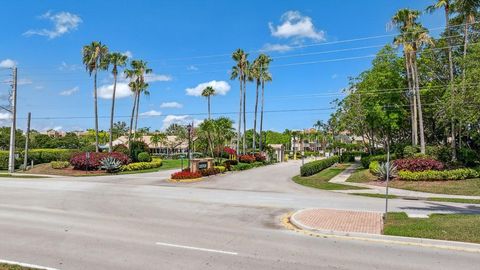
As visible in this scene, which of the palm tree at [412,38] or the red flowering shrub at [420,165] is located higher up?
the palm tree at [412,38]

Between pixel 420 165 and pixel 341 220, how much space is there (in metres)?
18.6

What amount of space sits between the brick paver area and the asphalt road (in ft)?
3.20

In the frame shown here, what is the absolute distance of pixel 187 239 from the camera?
1124 cm

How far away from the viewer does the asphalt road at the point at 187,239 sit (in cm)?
891

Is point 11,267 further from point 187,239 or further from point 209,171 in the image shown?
point 209,171

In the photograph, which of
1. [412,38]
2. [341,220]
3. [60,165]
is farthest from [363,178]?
[60,165]

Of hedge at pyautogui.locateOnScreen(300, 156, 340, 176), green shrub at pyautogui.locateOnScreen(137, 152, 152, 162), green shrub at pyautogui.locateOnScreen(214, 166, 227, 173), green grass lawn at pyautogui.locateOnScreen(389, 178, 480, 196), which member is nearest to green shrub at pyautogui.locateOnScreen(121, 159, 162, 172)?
green shrub at pyautogui.locateOnScreen(137, 152, 152, 162)

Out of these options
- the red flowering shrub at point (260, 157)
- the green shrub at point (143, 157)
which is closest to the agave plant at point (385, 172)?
the red flowering shrub at point (260, 157)

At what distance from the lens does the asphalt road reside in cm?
891

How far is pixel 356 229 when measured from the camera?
40.3ft

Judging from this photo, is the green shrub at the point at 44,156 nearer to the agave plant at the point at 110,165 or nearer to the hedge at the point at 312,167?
the agave plant at the point at 110,165

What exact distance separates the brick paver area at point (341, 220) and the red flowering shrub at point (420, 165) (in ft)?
53.2

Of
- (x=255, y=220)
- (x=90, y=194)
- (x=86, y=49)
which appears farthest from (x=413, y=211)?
(x=86, y=49)

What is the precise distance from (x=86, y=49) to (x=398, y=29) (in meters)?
32.0
